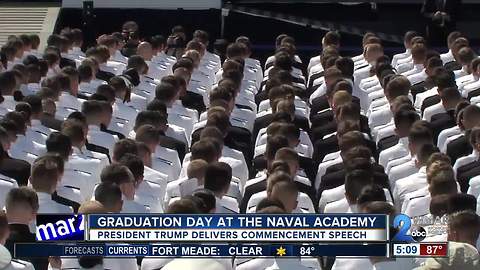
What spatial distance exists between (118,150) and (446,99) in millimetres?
3918

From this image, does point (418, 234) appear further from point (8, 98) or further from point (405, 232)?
point (8, 98)

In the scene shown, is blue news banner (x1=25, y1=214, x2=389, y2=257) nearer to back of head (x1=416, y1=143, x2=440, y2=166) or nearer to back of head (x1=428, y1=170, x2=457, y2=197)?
back of head (x1=428, y1=170, x2=457, y2=197)

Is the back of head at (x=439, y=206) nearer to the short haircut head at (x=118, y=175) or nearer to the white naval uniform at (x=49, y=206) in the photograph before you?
the short haircut head at (x=118, y=175)

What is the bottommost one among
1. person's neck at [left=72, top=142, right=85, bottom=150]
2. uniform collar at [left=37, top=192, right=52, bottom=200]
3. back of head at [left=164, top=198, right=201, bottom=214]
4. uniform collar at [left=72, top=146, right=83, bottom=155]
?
uniform collar at [left=72, top=146, right=83, bottom=155]

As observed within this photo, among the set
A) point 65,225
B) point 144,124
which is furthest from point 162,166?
point 65,225

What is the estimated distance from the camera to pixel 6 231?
9.05 meters

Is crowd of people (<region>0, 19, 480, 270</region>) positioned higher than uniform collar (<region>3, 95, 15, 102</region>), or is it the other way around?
crowd of people (<region>0, 19, 480, 270</region>)

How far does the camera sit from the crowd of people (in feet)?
31.9

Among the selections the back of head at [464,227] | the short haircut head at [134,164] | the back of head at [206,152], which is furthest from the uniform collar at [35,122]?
the back of head at [464,227]

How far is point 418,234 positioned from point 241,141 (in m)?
4.33

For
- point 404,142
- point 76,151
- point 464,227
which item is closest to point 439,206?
point 464,227

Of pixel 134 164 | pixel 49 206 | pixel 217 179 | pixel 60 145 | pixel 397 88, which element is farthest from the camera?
pixel 397 88

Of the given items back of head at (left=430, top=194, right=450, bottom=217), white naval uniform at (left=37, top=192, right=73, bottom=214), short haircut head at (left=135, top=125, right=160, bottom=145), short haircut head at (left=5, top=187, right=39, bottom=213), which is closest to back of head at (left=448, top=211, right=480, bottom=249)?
back of head at (left=430, top=194, right=450, bottom=217)

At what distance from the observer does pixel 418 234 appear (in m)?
9.23
